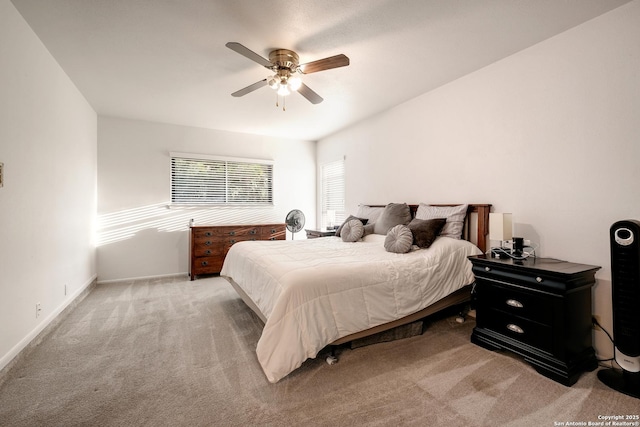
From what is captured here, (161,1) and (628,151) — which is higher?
(161,1)

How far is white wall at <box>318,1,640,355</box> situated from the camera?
6.54ft

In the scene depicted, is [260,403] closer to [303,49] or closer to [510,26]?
[303,49]

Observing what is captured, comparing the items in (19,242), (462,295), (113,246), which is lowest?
(462,295)

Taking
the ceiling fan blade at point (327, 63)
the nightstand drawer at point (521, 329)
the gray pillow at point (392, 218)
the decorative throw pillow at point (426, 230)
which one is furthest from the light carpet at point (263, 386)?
the ceiling fan blade at point (327, 63)

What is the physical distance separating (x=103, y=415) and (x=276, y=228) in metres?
3.74

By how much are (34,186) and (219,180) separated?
293 centimetres

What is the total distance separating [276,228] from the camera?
5.14 metres

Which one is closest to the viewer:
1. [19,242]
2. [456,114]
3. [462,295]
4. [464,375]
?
[464,375]

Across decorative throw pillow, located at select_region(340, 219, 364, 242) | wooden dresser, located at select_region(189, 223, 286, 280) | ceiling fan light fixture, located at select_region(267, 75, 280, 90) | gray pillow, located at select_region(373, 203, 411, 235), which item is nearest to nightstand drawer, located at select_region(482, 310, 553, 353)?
gray pillow, located at select_region(373, 203, 411, 235)

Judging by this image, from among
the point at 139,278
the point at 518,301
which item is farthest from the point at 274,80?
the point at 139,278

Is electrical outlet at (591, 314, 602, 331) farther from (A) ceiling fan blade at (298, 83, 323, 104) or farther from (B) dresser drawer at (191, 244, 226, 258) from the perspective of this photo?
(B) dresser drawer at (191, 244, 226, 258)

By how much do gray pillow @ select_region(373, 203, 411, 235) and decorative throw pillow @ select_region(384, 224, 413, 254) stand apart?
1.89 feet

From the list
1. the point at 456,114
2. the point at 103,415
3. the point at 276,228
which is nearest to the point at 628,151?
the point at 456,114

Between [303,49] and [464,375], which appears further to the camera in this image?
[303,49]
